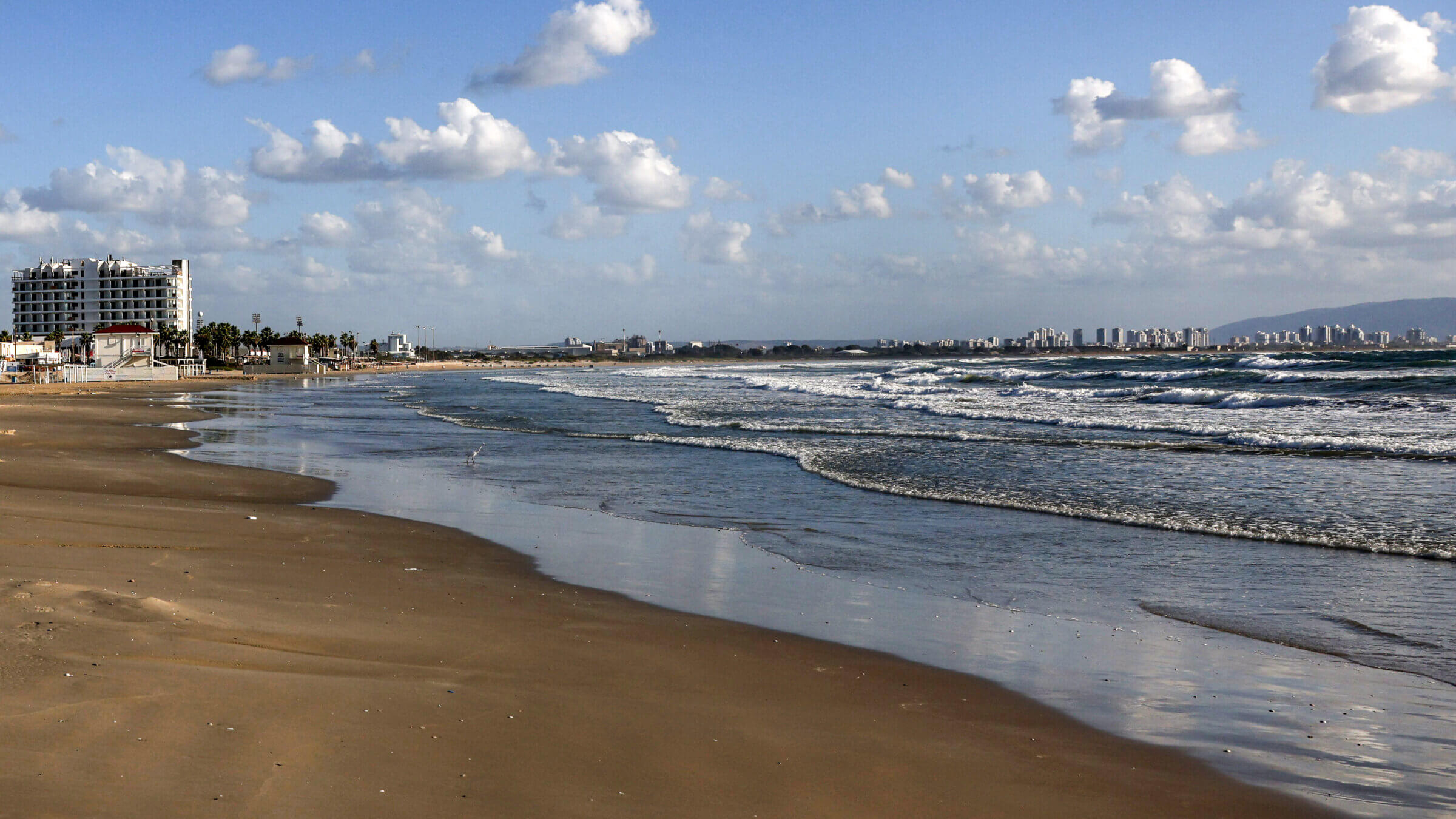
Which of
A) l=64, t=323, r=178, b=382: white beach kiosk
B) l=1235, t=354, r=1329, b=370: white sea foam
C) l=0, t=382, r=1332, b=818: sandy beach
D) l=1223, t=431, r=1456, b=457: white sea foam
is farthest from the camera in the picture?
l=64, t=323, r=178, b=382: white beach kiosk

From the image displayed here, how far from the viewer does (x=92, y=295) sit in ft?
430

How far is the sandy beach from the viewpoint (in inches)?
151

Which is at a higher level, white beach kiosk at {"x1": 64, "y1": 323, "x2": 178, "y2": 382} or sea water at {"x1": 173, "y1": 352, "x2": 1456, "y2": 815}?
white beach kiosk at {"x1": 64, "y1": 323, "x2": 178, "y2": 382}

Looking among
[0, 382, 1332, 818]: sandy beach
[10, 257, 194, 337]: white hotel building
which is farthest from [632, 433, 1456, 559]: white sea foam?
[10, 257, 194, 337]: white hotel building

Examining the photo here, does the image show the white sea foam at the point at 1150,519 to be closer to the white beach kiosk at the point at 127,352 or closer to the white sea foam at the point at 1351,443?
the white sea foam at the point at 1351,443

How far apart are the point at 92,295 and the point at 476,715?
6040 inches

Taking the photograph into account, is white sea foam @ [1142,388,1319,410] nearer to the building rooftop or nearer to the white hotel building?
the building rooftop

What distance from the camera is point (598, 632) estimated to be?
21.2ft

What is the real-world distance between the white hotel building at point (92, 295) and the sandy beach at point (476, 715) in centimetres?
14112

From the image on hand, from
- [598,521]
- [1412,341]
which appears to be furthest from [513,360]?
[598,521]

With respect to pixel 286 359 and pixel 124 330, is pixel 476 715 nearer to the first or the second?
pixel 124 330

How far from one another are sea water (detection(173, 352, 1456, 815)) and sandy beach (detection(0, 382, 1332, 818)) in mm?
612

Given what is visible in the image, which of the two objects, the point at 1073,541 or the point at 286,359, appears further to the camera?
the point at 286,359

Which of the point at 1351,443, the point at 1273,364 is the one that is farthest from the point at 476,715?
the point at 1273,364
